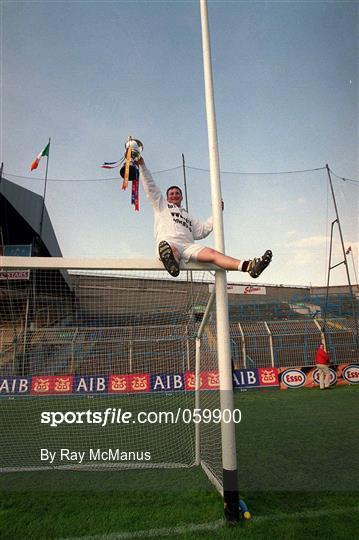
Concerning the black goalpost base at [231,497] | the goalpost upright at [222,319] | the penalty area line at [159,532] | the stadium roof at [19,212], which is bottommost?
the penalty area line at [159,532]

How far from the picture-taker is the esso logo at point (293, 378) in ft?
44.7

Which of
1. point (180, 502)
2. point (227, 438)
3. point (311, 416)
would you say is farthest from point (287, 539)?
point (311, 416)

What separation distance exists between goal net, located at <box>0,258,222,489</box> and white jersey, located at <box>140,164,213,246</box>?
1.69ft

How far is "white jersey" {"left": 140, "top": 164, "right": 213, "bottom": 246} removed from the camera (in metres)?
3.90

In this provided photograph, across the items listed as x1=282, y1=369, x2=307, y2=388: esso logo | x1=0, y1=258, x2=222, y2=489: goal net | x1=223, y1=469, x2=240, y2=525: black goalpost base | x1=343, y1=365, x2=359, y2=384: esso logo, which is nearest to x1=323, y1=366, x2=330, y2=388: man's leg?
x1=282, y1=369, x2=307, y2=388: esso logo

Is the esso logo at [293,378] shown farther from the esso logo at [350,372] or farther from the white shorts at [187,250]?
the white shorts at [187,250]

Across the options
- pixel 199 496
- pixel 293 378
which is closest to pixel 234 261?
pixel 199 496

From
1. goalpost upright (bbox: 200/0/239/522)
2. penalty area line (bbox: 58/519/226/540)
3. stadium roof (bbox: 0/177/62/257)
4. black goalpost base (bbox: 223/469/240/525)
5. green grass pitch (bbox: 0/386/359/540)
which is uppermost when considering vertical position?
stadium roof (bbox: 0/177/62/257)

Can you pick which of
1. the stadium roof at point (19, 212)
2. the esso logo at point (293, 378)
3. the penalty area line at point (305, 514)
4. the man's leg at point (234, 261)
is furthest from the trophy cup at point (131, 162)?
the stadium roof at point (19, 212)

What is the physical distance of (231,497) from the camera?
10.9 feet

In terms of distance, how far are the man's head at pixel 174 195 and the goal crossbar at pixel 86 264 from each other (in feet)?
2.94

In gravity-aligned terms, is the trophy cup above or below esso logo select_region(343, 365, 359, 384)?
above

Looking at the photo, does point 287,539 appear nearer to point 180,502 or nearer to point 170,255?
point 180,502

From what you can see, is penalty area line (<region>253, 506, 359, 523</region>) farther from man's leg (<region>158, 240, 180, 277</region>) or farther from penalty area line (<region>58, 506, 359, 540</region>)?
man's leg (<region>158, 240, 180, 277</region>)
